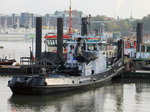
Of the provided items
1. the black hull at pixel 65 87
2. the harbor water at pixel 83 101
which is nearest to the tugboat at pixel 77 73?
the black hull at pixel 65 87

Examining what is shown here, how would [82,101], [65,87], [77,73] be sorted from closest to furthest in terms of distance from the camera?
1. [82,101]
2. [65,87]
3. [77,73]

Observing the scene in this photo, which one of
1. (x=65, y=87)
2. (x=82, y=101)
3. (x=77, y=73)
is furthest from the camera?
(x=77, y=73)

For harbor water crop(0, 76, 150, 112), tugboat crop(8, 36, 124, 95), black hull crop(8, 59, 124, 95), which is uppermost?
tugboat crop(8, 36, 124, 95)

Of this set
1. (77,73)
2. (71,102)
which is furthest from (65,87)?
(77,73)

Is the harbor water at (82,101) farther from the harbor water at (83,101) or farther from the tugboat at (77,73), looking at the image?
the tugboat at (77,73)

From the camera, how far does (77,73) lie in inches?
1554

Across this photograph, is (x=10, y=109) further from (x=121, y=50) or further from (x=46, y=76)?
(x=121, y=50)

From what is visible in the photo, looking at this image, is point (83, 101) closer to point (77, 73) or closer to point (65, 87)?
point (65, 87)

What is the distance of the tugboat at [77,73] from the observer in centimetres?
3472

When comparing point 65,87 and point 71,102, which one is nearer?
point 71,102

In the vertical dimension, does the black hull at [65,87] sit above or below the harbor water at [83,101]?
above

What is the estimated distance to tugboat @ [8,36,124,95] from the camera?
3472 centimetres

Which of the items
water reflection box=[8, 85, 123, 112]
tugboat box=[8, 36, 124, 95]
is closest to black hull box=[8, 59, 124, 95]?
tugboat box=[8, 36, 124, 95]

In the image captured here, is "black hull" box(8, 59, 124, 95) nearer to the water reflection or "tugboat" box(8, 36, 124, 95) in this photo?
"tugboat" box(8, 36, 124, 95)
